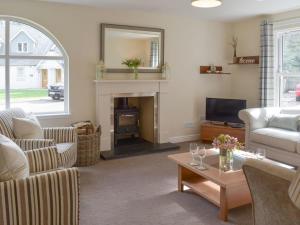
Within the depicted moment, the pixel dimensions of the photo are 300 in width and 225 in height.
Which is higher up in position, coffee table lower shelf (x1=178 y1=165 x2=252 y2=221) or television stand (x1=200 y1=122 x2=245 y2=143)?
television stand (x1=200 y1=122 x2=245 y2=143)

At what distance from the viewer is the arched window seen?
424cm

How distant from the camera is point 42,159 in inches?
98.2

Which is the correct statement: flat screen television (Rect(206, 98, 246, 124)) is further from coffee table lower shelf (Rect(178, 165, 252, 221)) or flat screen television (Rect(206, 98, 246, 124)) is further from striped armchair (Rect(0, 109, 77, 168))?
striped armchair (Rect(0, 109, 77, 168))

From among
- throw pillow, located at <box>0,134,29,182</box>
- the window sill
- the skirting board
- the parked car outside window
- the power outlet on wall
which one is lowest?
the skirting board

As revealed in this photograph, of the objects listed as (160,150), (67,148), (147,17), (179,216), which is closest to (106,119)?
(160,150)

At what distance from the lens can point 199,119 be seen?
19.1ft

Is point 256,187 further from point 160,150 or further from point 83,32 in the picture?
point 83,32

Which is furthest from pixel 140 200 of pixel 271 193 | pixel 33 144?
pixel 271 193

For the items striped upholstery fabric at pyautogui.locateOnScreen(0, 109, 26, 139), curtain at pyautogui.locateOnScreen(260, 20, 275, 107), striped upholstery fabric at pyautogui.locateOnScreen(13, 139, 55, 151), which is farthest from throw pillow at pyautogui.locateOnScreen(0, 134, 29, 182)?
curtain at pyautogui.locateOnScreen(260, 20, 275, 107)

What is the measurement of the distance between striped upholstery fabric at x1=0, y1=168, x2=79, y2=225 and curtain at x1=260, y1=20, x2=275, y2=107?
164 inches

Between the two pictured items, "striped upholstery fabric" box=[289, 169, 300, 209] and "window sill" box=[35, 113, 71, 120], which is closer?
"striped upholstery fabric" box=[289, 169, 300, 209]

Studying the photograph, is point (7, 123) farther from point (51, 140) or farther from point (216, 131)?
point (216, 131)

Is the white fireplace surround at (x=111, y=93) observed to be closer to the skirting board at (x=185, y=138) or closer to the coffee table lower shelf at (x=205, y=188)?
the skirting board at (x=185, y=138)

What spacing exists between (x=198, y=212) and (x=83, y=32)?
10.8 ft
